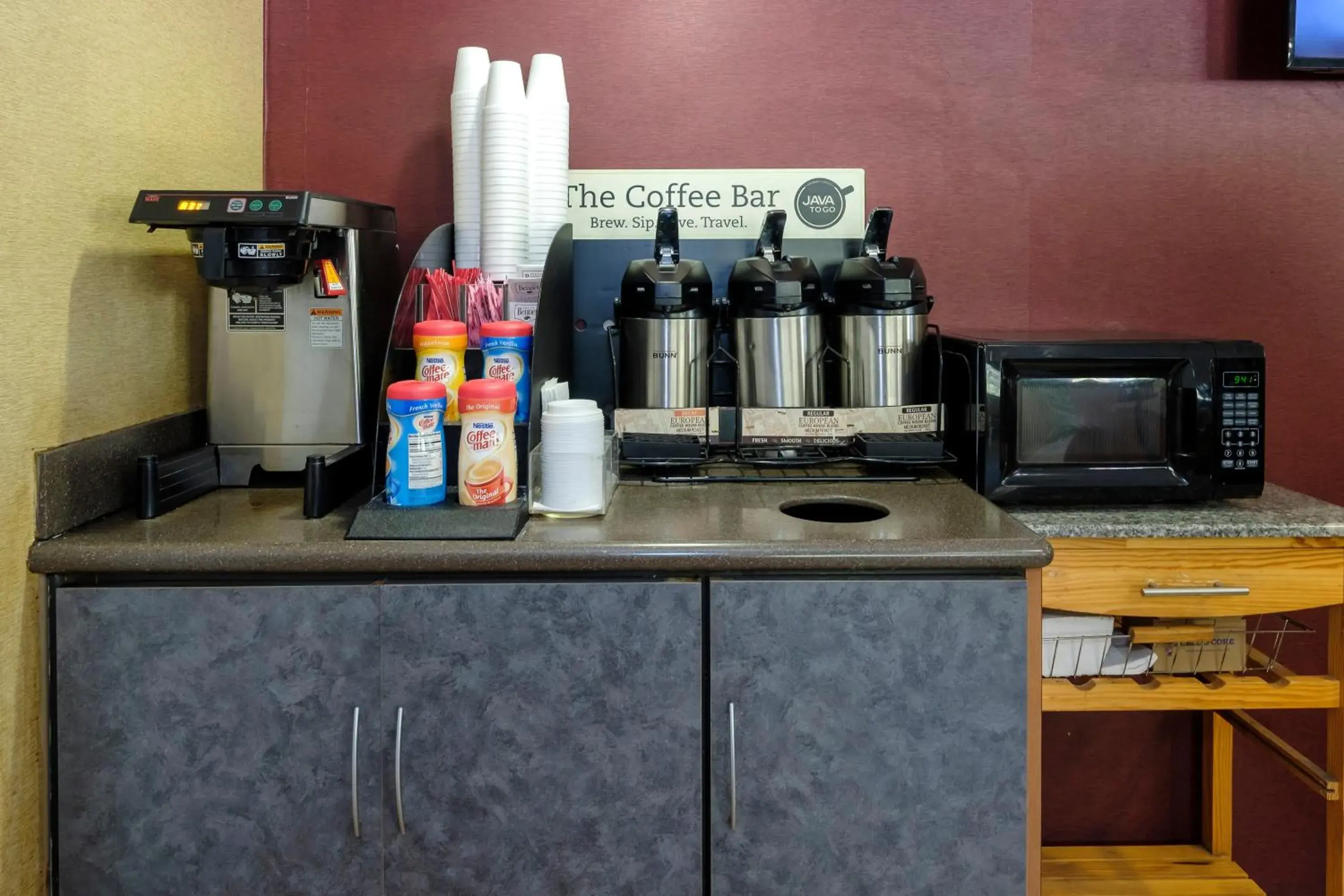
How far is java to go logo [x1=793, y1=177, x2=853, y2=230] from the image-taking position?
2242 millimetres

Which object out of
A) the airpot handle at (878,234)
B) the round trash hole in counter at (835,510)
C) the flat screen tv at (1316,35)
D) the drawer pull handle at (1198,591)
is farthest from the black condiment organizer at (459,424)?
the flat screen tv at (1316,35)

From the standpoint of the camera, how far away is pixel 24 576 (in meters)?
1.47

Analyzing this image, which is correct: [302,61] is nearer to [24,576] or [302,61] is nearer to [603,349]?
[603,349]

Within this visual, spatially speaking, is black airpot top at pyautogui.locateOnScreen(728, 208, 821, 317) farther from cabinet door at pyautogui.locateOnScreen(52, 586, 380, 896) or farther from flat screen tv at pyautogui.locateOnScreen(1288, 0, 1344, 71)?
flat screen tv at pyautogui.locateOnScreen(1288, 0, 1344, 71)

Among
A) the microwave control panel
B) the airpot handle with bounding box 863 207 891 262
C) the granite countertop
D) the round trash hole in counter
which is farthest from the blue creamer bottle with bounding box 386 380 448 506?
the microwave control panel

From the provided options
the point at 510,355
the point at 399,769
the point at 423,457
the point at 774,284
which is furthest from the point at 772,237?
the point at 399,769

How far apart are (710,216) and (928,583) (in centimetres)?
106

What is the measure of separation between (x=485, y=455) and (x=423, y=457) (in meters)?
0.10

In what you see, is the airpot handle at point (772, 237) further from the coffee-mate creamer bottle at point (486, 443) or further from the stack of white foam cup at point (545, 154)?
the coffee-mate creamer bottle at point (486, 443)

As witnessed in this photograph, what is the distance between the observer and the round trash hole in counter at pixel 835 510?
1.74 metres

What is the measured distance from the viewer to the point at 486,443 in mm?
1616

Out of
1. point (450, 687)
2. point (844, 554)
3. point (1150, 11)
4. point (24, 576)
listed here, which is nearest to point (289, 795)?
point (450, 687)

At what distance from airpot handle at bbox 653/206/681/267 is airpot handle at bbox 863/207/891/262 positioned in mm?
379

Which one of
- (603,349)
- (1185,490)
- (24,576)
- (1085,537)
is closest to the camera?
(24,576)
